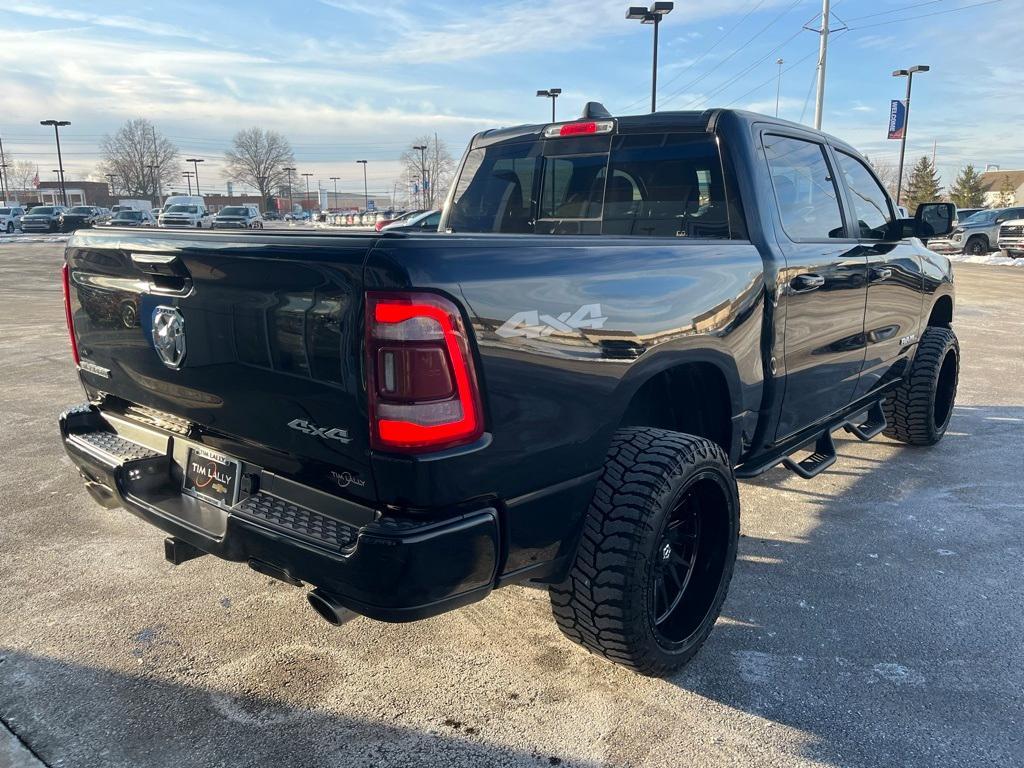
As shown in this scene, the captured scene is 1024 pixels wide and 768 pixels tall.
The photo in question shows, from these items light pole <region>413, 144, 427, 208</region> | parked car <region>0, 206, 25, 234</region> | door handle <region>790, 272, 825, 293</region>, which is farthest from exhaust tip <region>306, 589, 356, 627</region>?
light pole <region>413, 144, 427, 208</region>

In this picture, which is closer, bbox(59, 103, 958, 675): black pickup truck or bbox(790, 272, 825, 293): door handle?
bbox(59, 103, 958, 675): black pickup truck

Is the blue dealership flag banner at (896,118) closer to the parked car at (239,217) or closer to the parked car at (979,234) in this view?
the parked car at (979,234)

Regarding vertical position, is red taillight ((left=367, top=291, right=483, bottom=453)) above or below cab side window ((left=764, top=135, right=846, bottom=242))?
below

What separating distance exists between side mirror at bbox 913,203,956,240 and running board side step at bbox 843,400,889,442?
105cm

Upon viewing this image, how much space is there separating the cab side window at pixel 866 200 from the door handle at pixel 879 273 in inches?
7.3

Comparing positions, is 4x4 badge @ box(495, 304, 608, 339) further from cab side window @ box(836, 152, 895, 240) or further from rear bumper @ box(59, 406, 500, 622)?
cab side window @ box(836, 152, 895, 240)

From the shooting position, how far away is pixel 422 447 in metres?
1.88

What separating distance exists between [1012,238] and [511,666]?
28246 millimetres

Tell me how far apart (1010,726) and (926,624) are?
0.65 meters

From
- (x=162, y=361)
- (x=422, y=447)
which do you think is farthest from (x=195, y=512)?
(x=422, y=447)

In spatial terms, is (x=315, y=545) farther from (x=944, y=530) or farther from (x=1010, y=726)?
(x=944, y=530)

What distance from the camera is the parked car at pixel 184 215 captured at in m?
35.4

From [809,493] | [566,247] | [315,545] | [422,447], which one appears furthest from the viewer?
[809,493]

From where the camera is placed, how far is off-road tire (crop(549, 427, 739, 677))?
2.35 meters
